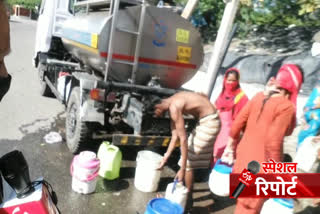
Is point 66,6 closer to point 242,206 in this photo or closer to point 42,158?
point 42,158

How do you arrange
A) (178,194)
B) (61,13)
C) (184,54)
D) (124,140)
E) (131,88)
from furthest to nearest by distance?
(61,13), (184,54), (131,88), (124,140), (178,194)

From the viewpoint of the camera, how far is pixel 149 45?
3900 millimetres

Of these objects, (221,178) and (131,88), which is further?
(131,88)

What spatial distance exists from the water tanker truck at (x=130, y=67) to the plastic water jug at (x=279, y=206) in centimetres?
145

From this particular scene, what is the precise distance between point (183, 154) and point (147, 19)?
1916 mm

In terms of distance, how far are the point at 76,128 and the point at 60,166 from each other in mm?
577

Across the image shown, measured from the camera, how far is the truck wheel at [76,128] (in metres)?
3.99

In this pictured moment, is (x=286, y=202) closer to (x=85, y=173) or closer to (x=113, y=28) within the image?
(x=85, y=173)

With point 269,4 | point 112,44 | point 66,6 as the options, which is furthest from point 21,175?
point 269,4

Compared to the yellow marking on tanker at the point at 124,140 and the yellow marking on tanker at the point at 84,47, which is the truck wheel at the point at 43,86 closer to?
the yellow marking on tanker at the point at 84,47

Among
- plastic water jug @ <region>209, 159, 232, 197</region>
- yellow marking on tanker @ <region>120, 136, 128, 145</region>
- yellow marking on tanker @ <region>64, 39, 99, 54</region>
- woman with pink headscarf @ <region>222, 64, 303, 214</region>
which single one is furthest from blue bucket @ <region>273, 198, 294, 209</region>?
yellow marking on tanker @ <region>64, 39, 99, 54</region>

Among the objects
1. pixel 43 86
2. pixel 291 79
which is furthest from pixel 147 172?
pixel 43 86

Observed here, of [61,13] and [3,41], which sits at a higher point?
[61,13]

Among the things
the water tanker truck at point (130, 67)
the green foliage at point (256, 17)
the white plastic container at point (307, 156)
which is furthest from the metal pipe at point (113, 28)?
the green foliage at point (256, 17)
